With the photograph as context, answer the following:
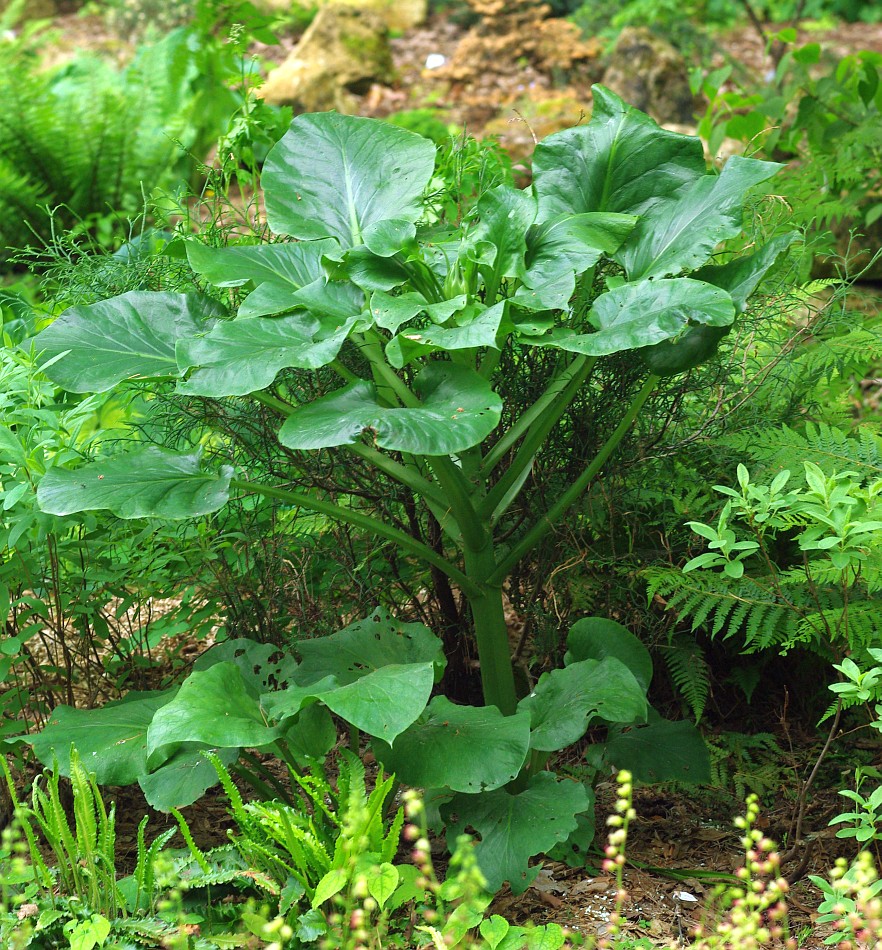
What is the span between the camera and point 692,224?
1.97 meters

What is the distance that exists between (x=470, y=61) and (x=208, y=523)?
6728mm

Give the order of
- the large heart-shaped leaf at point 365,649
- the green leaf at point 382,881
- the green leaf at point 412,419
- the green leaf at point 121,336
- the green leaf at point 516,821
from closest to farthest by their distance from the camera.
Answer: the green leaf at point 412,419 → the green leaf at point 382,881 → the green leaf at point 516,821 → the green leaf at point 121,336 → the large heart-shaped leaf at point 365,649

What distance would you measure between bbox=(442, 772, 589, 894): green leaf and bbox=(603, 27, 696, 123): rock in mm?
6395

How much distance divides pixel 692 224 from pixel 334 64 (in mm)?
6955

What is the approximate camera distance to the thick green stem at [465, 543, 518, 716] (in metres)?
2.13

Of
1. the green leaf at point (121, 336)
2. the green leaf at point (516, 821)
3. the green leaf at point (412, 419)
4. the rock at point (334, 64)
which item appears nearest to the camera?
the green leaf at point (412, 419)

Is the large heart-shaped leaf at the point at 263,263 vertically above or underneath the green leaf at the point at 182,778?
above

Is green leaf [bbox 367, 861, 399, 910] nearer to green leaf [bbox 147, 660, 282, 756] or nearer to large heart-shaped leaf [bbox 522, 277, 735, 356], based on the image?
green leaf [bbox 147, 660, 282, 756]

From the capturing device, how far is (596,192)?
7.13ft

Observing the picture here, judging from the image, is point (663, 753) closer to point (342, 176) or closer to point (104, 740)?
point (104, 740)

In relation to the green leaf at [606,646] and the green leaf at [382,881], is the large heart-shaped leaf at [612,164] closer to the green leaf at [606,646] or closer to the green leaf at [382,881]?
the green leaf at [606,646]

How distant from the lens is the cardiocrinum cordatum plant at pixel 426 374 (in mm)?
1727

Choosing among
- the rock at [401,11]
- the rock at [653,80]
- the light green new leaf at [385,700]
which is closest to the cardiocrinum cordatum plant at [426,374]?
the light green new leaf at [385,700]

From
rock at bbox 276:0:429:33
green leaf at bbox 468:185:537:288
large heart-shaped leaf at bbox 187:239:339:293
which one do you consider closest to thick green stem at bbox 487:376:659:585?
green leaf at bbox 468:185:537:288
